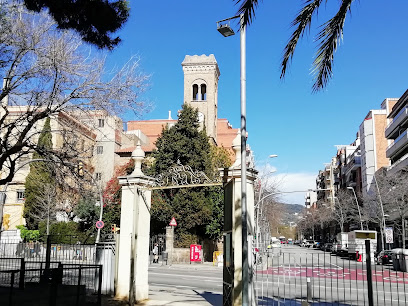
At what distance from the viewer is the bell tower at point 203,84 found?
60250 mm

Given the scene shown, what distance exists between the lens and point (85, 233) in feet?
144

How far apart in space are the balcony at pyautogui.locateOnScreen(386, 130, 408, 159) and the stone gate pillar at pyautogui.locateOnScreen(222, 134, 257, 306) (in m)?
42.4

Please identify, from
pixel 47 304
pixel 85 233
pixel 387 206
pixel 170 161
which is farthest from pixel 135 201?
pixel 387 206

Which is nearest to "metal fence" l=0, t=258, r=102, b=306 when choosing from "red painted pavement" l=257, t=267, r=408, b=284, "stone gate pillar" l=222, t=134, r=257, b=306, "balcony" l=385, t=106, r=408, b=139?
"stone gate pillar" l=222, t=134, r=257, b=306

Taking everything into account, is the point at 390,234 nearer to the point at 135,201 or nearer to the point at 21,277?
the point at 135,201

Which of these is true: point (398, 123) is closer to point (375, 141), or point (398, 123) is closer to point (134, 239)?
point (375, 141)

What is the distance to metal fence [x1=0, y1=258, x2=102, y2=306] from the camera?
8.85 meters

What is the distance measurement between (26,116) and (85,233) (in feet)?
112

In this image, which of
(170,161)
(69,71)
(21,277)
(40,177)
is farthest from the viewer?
(40,177)

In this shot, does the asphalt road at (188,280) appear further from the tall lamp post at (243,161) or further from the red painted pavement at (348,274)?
the tall lamp post at (243,161)

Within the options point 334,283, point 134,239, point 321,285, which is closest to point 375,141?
point 321,285

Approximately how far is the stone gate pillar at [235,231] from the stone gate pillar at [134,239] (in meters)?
2.77

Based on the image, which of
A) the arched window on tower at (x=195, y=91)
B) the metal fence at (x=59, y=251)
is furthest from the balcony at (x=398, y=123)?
the metal fence at (x=59, y=251)

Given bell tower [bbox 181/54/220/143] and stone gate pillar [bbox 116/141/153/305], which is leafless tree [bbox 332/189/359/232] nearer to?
bell tower [bbox 181/54/220/143]
